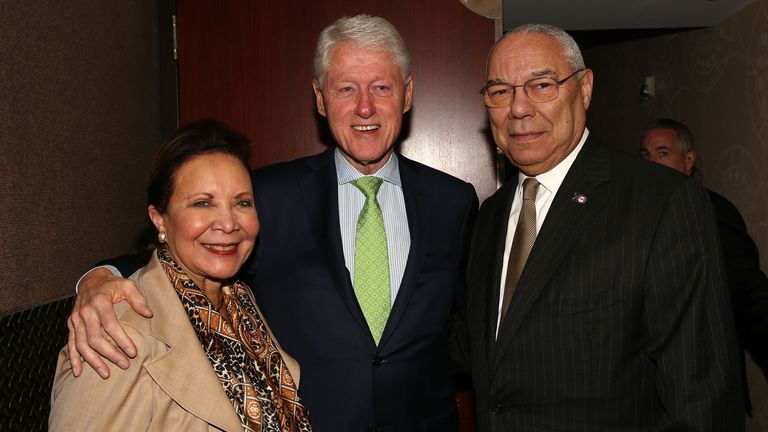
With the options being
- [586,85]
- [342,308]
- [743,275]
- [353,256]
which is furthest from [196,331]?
[743,275]

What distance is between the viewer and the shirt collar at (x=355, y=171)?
6.35 feet

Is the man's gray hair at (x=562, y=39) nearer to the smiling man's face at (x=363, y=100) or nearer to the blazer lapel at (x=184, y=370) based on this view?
the smiling man's face at (x=363, y=100)

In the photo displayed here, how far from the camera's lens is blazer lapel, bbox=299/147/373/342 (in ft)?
5.74

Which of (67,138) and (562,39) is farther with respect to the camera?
(67,138)

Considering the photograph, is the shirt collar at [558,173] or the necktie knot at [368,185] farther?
the necktie knot at [368,185]

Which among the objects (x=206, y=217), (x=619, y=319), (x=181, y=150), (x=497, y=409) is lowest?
(x=497, y=409)

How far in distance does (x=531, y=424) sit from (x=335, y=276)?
676 mm

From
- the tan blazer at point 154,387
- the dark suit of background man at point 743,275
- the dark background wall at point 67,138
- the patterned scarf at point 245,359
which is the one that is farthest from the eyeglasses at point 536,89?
the dark suit of background man at point 743,275

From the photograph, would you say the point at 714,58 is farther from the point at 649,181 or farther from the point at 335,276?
the point at 335,276

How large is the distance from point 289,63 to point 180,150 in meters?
1.38

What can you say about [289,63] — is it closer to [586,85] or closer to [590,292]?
[586,85]

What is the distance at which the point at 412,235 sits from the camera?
1.88 meters

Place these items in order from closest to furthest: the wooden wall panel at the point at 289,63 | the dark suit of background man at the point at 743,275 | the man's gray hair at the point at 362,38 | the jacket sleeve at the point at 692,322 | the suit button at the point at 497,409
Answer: the jacket sleeve at the point at 692,322
the suit button at the point at 497,409
the man's gray hair at the point at 362,38
the wooden wall panel at the point at 289,63
the dark suit of background man at the point at 743,275

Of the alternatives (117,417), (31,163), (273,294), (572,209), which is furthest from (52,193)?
(572,209)
